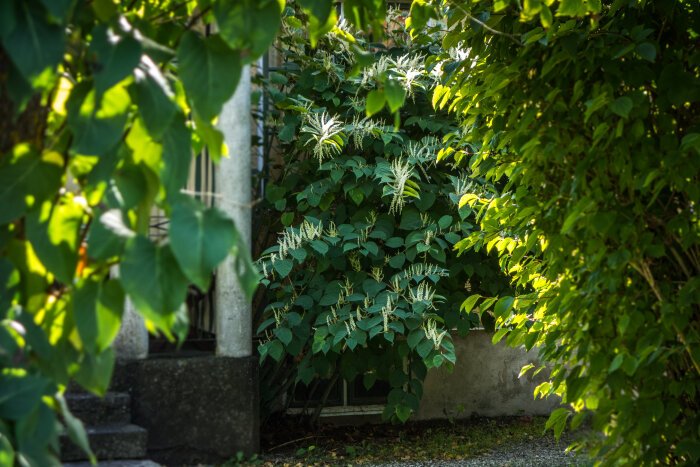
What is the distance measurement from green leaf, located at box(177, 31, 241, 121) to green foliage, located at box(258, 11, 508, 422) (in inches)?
142

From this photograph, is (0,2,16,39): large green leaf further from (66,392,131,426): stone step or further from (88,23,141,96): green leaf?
(66,392,131,426): stone step

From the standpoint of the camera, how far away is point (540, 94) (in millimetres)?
2801

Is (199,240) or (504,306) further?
(504,306)

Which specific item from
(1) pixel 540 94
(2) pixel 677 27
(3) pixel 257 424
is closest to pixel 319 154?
(3) pixel 257 424

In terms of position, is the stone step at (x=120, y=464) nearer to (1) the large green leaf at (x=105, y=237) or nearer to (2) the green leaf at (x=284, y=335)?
(2) the green leaf at (x=284, y=335)

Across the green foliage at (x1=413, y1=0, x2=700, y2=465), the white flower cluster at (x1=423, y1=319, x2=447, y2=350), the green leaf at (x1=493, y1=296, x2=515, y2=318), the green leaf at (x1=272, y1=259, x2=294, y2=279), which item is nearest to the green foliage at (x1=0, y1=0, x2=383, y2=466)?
the green foliage at (x1=413, y1=0, x2=700, y2=465)

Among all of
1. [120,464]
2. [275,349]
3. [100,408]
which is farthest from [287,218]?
[120,464]

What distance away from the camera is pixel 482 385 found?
6.31m

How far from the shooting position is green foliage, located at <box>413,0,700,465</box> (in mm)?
2465

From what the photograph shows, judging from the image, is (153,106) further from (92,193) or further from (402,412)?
(402,412)

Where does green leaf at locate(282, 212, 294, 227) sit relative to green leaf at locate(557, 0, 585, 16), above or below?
below

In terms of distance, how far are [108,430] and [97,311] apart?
3.36 metres

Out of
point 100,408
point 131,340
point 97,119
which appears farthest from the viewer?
point 131,340

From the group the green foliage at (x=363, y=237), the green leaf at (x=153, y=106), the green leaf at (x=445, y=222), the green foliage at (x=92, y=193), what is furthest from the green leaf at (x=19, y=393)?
the green leaf at (x=445, y=222)
